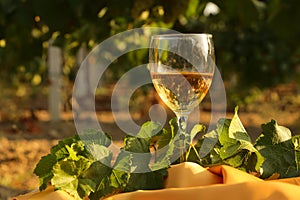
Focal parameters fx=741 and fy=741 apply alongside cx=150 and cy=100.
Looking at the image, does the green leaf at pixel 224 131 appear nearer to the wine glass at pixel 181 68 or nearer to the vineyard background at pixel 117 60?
the wine glass at pixel 181 68

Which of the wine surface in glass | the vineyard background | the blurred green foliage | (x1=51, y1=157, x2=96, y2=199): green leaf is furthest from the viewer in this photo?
the vineyard background

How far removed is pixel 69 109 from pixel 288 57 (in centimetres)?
445

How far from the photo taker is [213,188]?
1528mm

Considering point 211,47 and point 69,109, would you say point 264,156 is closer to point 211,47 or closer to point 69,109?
point 211,47

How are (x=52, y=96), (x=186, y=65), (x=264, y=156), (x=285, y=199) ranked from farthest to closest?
(x=52, y=96), (x=186, y=65), (x=264, y=156), (x=285, y=199)

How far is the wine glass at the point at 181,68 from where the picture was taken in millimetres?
2049

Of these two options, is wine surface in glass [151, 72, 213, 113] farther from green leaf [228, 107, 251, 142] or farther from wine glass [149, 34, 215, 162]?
green leaf [228, 107, 251, 142]

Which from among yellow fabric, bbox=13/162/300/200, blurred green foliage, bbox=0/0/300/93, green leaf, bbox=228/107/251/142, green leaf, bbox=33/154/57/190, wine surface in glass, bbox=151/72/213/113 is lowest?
yellow fabric, bbox=13/162/300/200

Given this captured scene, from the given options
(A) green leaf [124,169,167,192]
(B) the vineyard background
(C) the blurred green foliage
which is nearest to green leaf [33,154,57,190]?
(A) green leaf [124,169,167,192]

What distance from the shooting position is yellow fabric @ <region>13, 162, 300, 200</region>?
4.93 feet

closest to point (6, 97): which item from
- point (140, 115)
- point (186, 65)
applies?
point (140, 115)

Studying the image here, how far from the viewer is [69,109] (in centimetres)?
1461

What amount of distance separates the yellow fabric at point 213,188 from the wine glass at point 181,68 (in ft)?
1.36

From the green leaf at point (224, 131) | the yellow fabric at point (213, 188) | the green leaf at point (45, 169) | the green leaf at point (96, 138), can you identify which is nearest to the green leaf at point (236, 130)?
the green leaf at point (224, 131)
